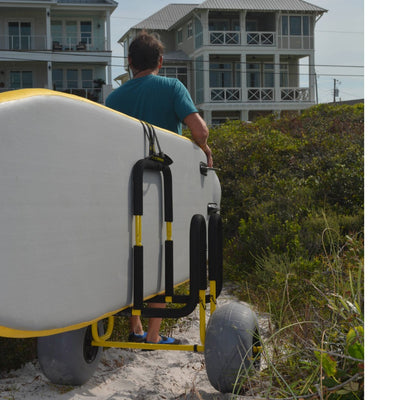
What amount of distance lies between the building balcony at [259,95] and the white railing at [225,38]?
3.06m

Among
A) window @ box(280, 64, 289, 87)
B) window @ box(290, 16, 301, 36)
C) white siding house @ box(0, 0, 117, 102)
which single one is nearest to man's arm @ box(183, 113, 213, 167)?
white siding house @ box(0, 0, 117, 102)

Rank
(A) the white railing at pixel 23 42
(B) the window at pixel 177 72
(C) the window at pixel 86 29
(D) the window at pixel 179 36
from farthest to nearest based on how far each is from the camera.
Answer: (D) the window at pixel 179 36
(B) the window at pixel 177 72
(C) the window at pixel 86 29
(A) the white railing at pixel 23 42

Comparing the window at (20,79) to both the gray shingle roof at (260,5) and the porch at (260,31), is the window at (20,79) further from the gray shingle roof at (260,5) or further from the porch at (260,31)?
the gray shingle roof at (260,5)

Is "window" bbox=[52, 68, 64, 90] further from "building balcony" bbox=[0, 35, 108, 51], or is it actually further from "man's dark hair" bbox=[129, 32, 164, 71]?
"man's dark hair" bbox=[129, 32, 164, 71]

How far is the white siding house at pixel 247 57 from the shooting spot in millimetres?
33500

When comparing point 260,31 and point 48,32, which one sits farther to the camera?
point 260,31

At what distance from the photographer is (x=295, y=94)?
3431cm

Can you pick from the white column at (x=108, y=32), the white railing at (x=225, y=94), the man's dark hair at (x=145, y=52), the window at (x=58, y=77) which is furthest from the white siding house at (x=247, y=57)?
the man's dark hair at (x=145, y=52)

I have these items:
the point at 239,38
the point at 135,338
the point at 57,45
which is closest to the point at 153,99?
the point at 135,338

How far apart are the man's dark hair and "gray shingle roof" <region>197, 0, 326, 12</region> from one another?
103 feet

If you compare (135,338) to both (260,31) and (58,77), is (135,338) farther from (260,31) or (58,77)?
(260,31)

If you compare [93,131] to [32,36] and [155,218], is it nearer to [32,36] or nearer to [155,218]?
[155,218]

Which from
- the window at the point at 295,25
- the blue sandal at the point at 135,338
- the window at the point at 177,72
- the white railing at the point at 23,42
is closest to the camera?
the blue sandal at the point at 135,338

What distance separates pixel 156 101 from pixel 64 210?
5.18 ft
